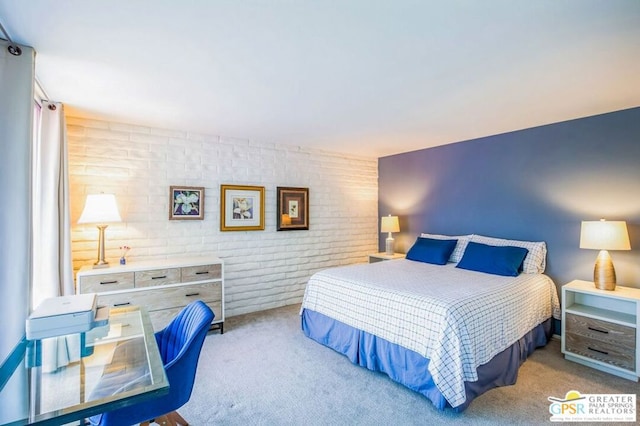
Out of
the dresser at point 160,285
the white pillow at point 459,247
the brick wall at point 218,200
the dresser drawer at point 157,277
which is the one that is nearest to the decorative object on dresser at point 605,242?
the white pillow at point 459,247

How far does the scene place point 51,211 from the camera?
2.51 metres

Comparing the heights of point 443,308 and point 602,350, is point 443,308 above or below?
above

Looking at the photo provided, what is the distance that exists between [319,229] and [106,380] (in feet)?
11.7

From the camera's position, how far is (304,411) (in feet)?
6.97

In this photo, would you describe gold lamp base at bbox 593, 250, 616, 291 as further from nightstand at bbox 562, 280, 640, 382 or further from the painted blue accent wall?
the painted blue accent wall

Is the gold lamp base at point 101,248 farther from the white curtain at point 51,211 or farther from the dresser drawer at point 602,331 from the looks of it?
the dresser drawer at point 602,331

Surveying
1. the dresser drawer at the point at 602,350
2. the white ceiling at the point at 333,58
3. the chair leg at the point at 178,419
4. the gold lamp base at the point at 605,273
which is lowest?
the chair leg at the point at 178,419

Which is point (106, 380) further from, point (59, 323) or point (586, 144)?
point (586, 144)

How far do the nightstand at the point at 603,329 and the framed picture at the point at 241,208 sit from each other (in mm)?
3341

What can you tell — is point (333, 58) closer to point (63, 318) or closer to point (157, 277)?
point (63, 318)

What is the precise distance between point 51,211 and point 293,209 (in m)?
2.60

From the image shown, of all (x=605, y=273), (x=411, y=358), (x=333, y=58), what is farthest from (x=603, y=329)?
(x=333, y=58)

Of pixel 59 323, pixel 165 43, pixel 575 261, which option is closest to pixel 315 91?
pixel 165 43

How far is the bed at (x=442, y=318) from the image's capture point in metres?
2.11
